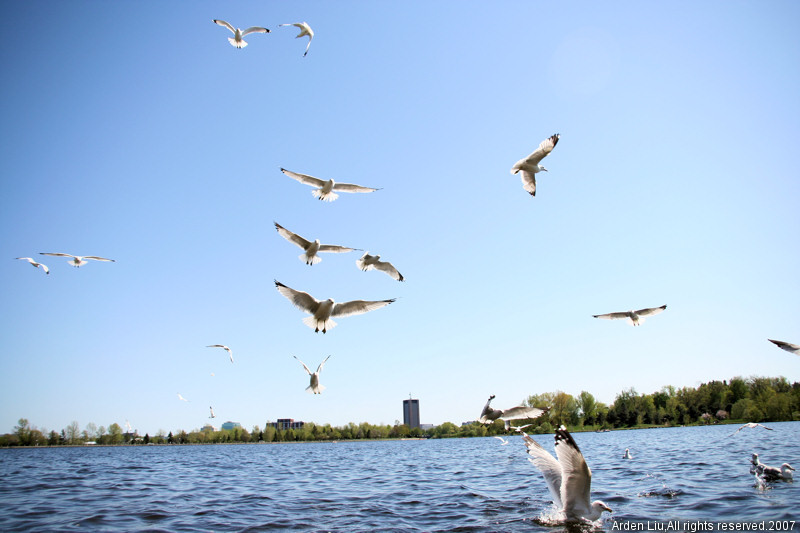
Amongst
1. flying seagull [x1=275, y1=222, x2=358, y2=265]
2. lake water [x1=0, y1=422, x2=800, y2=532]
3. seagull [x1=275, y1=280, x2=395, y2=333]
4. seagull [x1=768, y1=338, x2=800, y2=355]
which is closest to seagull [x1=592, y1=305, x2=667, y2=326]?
lake water [x1=0, y1=422, x2=800, y2=532]

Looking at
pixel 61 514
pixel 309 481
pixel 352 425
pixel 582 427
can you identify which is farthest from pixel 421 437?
pixel 61 514

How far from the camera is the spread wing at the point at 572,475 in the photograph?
904 cm

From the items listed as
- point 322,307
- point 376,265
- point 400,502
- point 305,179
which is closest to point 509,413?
point 400,502

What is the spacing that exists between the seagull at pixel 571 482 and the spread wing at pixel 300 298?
21.7 ft

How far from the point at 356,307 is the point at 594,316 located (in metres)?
7.93

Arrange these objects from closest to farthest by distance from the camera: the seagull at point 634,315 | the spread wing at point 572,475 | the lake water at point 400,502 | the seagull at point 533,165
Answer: the spread wing at point 572,475, the lake water at point 400,502, the seagull at point 533,165, the seagull at point 634,315

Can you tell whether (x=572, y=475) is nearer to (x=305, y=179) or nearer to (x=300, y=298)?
(x=300, y=298)

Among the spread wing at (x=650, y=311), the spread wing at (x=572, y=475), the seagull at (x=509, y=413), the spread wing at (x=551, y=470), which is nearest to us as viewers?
the spread wing at (x=572, y=475)

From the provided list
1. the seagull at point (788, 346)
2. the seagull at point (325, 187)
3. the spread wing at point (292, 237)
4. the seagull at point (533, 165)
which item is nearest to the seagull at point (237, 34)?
the seagull at point (325, 187)

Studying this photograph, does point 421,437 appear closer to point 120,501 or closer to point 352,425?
point 352,425

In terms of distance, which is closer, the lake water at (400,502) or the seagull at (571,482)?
the seagull at (571,482)

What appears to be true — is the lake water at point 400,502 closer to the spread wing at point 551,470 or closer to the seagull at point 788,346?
the spread wing at point 551,470

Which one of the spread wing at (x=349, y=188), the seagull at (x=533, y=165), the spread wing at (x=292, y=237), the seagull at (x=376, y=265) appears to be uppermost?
the spread wing at (x=349, y=188)

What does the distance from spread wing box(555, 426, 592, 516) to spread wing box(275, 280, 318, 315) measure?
21.7 ft
